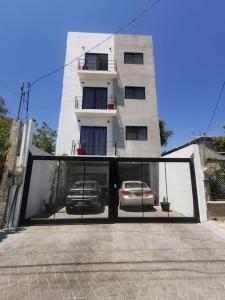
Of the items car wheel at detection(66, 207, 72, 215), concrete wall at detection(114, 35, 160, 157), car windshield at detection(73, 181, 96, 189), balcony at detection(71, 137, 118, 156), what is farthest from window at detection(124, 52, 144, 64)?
car wheel at detection(66, 207, 72, 215)

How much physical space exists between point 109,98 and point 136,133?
357 centimetres

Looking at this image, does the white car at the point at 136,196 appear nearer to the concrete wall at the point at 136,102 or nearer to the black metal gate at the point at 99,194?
the black metal gate at the point at 99,194

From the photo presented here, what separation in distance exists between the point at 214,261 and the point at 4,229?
6.72 meters

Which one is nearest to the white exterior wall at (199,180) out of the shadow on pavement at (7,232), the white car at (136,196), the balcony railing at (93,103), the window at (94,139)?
the white car at (136,196)

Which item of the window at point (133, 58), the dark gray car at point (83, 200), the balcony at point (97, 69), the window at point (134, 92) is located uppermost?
the window at point (133, 58)

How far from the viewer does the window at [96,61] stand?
15.6m

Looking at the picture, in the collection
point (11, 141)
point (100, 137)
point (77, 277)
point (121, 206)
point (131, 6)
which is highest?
point (131, 6)

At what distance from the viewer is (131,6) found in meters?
7.77

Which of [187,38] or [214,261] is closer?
[214,261]

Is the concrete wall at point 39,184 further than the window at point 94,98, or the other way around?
the window at point 94,98

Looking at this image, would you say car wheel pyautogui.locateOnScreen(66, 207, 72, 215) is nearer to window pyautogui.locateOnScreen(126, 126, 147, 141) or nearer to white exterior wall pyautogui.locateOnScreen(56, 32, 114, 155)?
white exterior wall pyautogui.locateOnScreen(56, 32, 114, 155)

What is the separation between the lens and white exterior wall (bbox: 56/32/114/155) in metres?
13.8

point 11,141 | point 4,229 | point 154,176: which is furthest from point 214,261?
point 154,176

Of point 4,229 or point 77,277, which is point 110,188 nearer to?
point 4,229
